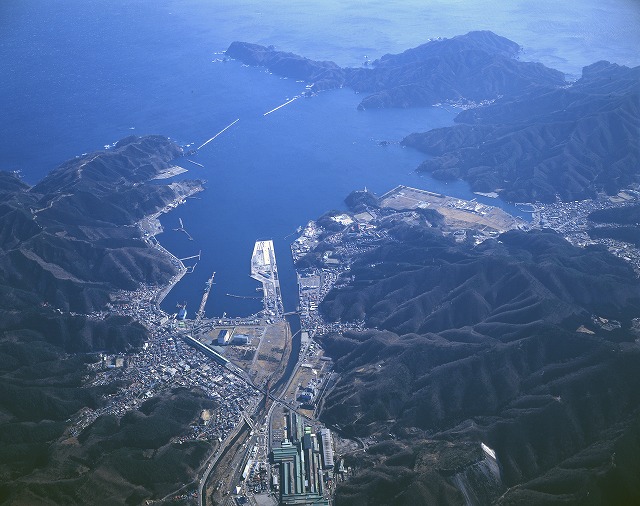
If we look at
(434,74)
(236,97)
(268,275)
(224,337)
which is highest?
(434,74)

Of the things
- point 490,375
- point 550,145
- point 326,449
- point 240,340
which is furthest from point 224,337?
point 550,145

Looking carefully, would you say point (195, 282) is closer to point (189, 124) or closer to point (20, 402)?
point (20, 402)

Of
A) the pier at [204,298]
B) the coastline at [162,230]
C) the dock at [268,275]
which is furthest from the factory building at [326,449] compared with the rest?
the coastline at [162,230]

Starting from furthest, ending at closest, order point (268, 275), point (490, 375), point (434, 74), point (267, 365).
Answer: point (434, 74), point (268, 275), point (267, 365), point (490, 375)

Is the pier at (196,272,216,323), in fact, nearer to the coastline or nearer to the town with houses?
the town with houses

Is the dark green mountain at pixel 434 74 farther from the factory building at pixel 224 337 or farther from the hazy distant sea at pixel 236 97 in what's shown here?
the factory building at pixel 224 337

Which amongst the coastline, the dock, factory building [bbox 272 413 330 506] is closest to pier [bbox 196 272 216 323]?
the coastline

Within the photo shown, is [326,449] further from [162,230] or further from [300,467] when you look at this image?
[162,230]

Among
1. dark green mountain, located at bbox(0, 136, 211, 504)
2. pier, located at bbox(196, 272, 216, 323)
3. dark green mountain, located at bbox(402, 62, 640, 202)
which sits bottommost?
pier, located at bbox(196, 272, 216, 323)

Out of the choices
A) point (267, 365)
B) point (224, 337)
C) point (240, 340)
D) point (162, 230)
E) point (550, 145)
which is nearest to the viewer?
point (267, 365)
